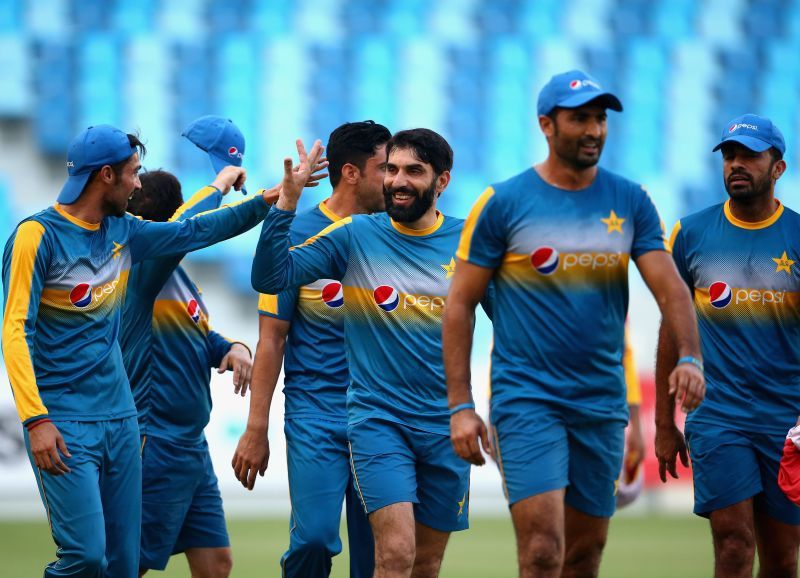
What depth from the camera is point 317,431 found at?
7.18 metres

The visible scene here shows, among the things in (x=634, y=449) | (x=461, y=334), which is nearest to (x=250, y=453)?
(x=461, y=334)

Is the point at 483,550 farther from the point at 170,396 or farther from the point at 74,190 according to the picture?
the point at 74,190

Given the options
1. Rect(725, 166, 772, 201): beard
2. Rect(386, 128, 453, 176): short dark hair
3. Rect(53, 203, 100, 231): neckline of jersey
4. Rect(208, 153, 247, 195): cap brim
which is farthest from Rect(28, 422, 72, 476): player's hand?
Rect(725, 166, 772, 201): beard

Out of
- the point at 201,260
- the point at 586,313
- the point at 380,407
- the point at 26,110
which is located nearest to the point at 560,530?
the point at 586,313

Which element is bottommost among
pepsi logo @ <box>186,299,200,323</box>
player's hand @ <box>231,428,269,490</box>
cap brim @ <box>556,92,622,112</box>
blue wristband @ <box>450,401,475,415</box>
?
player's hand @ <box>231,428,269,490</box>

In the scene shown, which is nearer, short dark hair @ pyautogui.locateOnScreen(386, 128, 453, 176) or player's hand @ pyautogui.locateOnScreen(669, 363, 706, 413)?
player's hand @ pyautogui.locateOnScreen(669, 363, 706, 413)

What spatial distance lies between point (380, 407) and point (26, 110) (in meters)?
15.0

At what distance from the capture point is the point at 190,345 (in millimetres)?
7902

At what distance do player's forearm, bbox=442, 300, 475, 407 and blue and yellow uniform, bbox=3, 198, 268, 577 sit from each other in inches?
70.1

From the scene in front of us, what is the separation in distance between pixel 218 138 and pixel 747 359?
3.15 m

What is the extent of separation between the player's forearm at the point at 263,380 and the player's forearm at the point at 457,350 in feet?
5.24

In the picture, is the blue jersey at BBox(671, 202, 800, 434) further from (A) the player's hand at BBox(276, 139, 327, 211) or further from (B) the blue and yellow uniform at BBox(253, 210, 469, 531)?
(A) the player's hand at BBox(276, 139, 327, 211)

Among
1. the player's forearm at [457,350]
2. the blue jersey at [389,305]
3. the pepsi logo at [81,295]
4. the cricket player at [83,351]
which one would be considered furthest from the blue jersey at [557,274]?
the pepsi logo at [81,295]

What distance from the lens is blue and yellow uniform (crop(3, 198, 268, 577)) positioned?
6359mm
